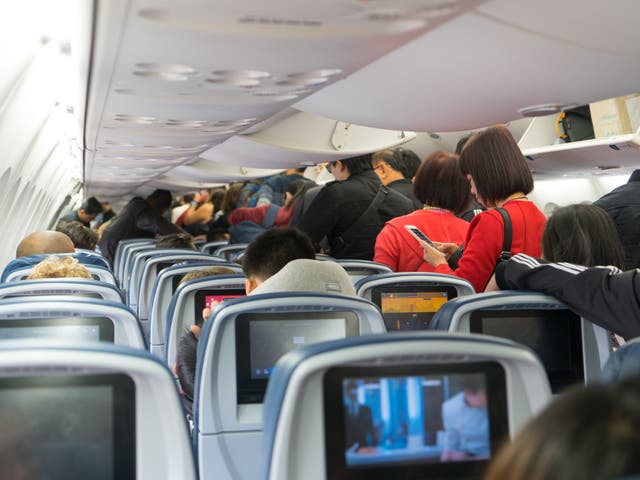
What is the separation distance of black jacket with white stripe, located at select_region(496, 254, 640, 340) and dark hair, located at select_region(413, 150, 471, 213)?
2670 mm

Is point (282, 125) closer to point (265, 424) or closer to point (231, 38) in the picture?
point (231, 38)

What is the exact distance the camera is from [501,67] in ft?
13.1

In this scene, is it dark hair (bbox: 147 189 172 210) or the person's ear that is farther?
dark hair (bbox: 147 189 172 210)

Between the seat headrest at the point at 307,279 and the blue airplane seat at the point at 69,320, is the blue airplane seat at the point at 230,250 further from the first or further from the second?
the blue airplane seat at the point at 69,320

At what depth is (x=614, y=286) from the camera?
3.38m

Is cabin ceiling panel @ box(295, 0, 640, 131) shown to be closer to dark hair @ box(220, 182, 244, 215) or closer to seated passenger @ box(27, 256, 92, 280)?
seated passenger @ box(27, 256, 92, 280)

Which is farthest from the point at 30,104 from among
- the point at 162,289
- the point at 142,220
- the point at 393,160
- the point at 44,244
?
the point at 142,220

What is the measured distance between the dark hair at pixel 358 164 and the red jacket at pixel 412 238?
69.8 inches

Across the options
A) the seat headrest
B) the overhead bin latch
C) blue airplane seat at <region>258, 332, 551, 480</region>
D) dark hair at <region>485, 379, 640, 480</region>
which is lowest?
blue airplane seat at <region>258, 332, 551, 480</region>

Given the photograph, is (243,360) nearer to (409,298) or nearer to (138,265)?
(409,298)

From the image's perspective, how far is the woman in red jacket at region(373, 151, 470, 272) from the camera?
6207mm

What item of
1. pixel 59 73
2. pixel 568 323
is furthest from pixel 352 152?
pixel 568 323

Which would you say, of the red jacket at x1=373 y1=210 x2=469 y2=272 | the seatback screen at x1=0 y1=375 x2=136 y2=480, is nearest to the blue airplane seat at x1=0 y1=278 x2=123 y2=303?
the red jacket at x1=373 y1=210 x2=469 y2=272

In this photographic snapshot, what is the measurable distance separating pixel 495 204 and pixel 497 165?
23 cm
